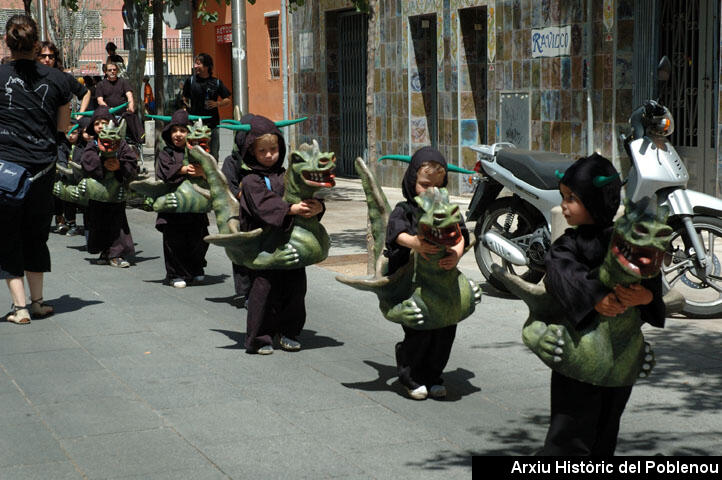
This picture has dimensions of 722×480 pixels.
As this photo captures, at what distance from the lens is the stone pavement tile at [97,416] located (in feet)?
20.2

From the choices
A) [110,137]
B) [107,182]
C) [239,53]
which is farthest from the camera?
[239,53]

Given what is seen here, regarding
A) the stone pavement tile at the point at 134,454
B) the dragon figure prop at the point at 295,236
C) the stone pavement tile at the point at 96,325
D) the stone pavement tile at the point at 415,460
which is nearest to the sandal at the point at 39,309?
the stone pavement tile at the point at 96,325

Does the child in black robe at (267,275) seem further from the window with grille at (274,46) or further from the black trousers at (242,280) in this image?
the window with grille at (274,46)

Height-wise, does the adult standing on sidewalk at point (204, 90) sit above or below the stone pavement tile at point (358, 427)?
above

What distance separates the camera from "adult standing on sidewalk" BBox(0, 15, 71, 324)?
871cm

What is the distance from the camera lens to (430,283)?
649 centimetres

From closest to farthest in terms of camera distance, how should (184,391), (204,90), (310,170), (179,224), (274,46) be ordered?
(184,391)
(310,170)
(179,224)
(204,90)
(274,46)

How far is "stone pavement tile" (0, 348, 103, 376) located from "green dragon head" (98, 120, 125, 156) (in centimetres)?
389

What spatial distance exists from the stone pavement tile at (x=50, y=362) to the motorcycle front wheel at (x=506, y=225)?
343 cm

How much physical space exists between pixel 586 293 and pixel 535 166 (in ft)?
15.7

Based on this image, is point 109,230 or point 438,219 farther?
point 109,230

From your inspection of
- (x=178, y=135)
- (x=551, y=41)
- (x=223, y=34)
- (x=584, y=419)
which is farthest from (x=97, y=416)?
(x=223, y=34)

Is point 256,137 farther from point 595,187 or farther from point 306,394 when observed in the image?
point 595,187

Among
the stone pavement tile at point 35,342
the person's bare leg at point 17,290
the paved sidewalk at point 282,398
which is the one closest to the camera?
the paved sidewalk at point 282,398
